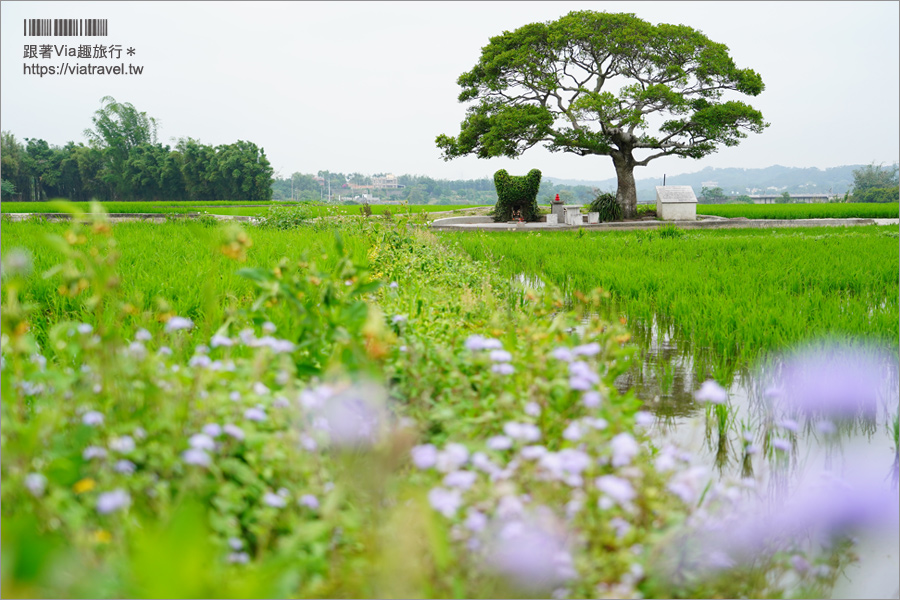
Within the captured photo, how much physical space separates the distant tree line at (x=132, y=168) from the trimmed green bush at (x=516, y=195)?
26.9 metres

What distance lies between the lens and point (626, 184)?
22.3m

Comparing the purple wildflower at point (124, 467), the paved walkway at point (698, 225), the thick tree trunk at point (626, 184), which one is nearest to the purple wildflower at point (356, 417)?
the purple wildflower at point (124, 467)

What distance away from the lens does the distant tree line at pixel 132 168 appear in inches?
1681

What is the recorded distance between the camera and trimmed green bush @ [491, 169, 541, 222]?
22016mm

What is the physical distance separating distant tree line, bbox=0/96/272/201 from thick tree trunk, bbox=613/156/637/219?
29563 mm

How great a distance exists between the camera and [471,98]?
75.4 ft

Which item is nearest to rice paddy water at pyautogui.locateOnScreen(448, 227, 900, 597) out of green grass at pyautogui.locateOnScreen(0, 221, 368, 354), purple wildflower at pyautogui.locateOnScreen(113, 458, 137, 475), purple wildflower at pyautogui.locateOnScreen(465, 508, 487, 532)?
purple wildflower at pyautogui.locateOnScreen(465, 508, 487, 532)

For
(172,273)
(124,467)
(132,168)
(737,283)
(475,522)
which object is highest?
(132,168)

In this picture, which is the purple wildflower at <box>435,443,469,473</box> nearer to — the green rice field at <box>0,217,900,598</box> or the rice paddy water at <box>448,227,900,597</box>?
the green rice field at <box>0,217,900,598</box>

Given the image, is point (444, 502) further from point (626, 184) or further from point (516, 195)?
point (626, 184)

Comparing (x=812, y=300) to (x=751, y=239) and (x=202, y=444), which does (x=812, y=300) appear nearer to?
→ (x=202, y=444)

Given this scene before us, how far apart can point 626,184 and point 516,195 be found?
13.7ft

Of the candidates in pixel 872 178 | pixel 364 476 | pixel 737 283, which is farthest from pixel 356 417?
pixel 872 178

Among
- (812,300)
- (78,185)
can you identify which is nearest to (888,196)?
(812,300)
